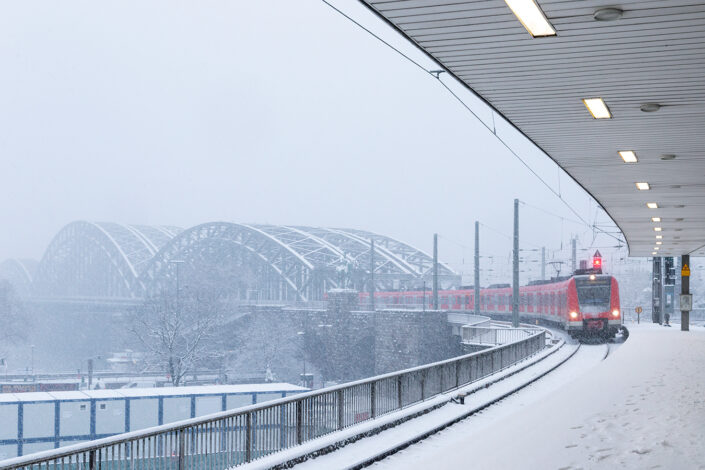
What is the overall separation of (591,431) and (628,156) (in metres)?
4.99

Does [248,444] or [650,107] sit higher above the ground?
[650,107]

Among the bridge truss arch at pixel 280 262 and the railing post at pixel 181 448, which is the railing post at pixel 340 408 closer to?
the railing post at pixel 181 448

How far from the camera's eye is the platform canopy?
23.6 ft

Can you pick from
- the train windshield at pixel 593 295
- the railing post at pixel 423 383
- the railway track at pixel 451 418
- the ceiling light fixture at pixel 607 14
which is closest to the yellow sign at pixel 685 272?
the train windshield at pixel 593 295

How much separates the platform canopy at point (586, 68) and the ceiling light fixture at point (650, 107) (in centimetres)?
1

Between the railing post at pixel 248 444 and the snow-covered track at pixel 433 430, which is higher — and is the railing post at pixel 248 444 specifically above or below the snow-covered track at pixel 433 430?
above

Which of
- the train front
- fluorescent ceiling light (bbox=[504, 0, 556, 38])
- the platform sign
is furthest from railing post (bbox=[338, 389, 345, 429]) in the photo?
the platform sign

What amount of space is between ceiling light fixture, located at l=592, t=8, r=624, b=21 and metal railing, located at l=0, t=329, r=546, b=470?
646cm

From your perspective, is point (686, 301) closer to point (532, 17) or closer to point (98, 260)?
point (532, 17)

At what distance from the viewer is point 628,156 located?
14852mm

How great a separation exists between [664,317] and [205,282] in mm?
79296

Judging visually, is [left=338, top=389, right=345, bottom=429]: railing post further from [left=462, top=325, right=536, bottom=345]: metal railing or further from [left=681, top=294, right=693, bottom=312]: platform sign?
[left=681, top=294, right=693, bottom=312]: platform sign

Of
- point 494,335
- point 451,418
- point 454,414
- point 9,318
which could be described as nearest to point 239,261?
point 9,318

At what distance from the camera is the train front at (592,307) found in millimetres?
40656
